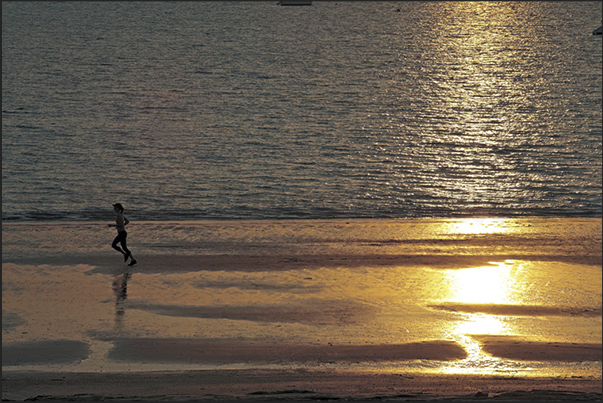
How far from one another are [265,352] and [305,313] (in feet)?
7.31

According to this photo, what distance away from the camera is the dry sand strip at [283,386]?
10.2 metres

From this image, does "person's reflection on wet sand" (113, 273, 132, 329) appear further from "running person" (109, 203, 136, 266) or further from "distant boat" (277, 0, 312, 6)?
"distant boat" (277, 0, 312, 6)

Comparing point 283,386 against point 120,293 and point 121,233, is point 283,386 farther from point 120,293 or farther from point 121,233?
point 121,233

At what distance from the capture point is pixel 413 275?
17.0 metres

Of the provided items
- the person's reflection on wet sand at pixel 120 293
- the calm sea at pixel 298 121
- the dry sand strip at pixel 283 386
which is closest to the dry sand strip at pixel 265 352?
the dry sand strip at pixel 283 386

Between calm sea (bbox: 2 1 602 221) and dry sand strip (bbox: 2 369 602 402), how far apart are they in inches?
526

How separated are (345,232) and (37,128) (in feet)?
85.0

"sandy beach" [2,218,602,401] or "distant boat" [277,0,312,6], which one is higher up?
"distant boat" [277,0,312,6]

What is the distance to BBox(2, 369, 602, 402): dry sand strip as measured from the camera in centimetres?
1023

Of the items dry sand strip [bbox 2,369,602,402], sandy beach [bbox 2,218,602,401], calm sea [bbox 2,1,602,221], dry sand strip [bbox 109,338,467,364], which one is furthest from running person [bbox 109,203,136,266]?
dry sand strip [bbox 2,369,602,402]

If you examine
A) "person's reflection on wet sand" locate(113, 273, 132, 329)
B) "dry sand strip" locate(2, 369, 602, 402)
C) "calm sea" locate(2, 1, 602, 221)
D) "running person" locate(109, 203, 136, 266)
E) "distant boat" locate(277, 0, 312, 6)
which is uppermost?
"distant boat" locate(277, 0, 312, 6)

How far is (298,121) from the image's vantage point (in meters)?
43.2

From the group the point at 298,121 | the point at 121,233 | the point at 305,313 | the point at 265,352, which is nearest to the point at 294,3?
the point at 298,121

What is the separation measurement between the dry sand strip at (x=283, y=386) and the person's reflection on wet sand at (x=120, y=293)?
2.70 m
